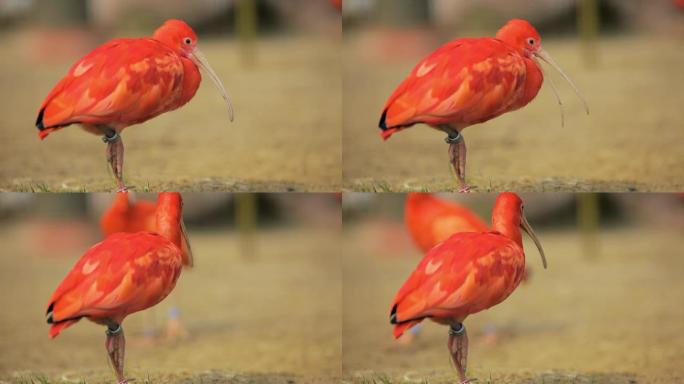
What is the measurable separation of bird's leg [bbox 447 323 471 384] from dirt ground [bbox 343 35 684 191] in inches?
15.0

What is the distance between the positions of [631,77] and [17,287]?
177 centimetres

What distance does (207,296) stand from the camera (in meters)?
3.43

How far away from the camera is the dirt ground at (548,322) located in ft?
10.9

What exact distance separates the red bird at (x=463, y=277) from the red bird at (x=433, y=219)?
0.05 metres

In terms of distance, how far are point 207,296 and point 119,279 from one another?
1.11ft

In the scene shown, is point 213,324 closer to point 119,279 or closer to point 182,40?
point 119,279

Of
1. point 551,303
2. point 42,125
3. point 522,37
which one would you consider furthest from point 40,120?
point 551,303

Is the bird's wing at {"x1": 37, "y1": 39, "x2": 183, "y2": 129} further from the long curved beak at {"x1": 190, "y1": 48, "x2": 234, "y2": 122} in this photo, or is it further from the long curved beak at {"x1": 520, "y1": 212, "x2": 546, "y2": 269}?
the long curved beak at {"x1": 520, "y1": 212, "x2": 546, "y2": 269}

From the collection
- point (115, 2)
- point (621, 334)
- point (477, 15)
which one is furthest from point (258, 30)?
point (621, 334)

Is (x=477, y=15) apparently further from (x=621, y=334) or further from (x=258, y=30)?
(x=621, y=334)

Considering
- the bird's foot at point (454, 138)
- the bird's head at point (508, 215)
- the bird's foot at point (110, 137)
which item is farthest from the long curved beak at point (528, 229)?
the bird's foot at point (110, 137)

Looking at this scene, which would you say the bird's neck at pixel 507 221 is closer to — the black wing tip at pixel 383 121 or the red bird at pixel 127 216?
the black wing tip at pixel 383 121

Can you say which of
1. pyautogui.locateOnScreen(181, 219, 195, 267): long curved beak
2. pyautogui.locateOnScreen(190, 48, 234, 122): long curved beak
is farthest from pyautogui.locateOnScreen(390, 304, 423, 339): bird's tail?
pyautogui.locateOnScreen(190, 48, 234, 122): long curved beak

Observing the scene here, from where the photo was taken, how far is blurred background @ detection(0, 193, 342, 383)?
3.36m
